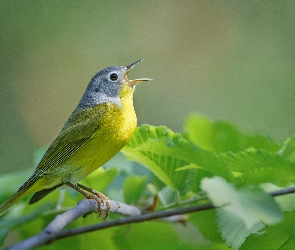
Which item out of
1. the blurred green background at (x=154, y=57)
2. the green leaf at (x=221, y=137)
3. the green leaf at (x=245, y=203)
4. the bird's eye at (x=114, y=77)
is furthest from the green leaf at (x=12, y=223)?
the blurred green background at (x=154, y=57)

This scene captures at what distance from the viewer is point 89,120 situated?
183 cm

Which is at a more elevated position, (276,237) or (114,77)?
(114,77)

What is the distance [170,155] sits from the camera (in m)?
0.88

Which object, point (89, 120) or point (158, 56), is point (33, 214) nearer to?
point (89, 120)

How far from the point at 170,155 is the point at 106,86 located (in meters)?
1.28

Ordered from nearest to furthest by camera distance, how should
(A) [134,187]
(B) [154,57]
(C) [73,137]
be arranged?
(A) [134,187], (C) [73,137], (B) [154,57]

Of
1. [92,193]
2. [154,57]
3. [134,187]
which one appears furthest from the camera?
[154,57]

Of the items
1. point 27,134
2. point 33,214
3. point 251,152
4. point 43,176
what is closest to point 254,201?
point 251,152

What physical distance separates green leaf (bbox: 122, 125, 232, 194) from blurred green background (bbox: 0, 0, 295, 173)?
3.43m

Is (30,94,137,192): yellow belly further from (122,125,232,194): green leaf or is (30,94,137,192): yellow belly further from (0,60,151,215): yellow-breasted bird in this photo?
(122,125,232,194): green leaf

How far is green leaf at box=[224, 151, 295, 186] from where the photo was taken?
0.88 metres

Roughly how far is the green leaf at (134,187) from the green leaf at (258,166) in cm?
39

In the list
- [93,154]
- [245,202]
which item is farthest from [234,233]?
[93,154]

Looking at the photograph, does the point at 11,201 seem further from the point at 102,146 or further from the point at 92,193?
the point at 102,146
